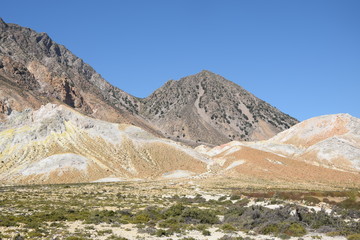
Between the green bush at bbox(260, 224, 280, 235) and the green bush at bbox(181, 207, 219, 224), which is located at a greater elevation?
the green bush at bbox(181, 207, 219, 224)

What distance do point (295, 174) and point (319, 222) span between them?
6303cm

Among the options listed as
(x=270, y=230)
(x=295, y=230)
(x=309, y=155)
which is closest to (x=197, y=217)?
(x=270, y=230)

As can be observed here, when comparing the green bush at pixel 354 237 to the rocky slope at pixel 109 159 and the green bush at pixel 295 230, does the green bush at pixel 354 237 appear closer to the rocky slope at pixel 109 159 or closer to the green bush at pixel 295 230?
the green bush at pixel 295 230

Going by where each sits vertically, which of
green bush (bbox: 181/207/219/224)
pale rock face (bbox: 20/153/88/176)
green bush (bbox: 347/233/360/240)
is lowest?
green bush (bbox: 347/233/360/240)

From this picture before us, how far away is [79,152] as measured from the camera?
292 ft

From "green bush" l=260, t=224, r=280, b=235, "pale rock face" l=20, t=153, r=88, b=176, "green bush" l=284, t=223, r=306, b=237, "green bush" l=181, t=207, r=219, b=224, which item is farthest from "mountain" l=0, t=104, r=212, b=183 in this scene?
"green bush" l=284, t=223, r=306, b=237

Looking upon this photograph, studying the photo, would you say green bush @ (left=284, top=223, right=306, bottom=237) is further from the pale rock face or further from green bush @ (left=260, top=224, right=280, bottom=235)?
the pale rock face

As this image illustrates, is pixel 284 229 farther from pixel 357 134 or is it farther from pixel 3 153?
pixel 357 134

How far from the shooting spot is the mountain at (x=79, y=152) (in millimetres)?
79125

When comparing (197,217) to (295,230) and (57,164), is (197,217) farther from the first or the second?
(57,164)

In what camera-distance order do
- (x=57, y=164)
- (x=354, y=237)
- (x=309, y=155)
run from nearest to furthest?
(x=354, y=237) < (x=57, y=164) < (x=309, y=155)

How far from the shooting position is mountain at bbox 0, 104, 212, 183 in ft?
260

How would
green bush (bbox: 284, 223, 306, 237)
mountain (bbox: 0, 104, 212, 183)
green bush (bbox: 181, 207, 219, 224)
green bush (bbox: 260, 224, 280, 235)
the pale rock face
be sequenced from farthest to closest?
mountain (bbox: 0, 104, 212, 183), the pale rock face, green bush (bbox: 181, 207, 219, 224), green bush (bbox: 260, 224, 280, 235), green bush (bbox: 284, 223, 306, 237)

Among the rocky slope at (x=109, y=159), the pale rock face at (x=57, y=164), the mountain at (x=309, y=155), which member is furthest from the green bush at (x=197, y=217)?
the mountain at (x=309, y=155)
